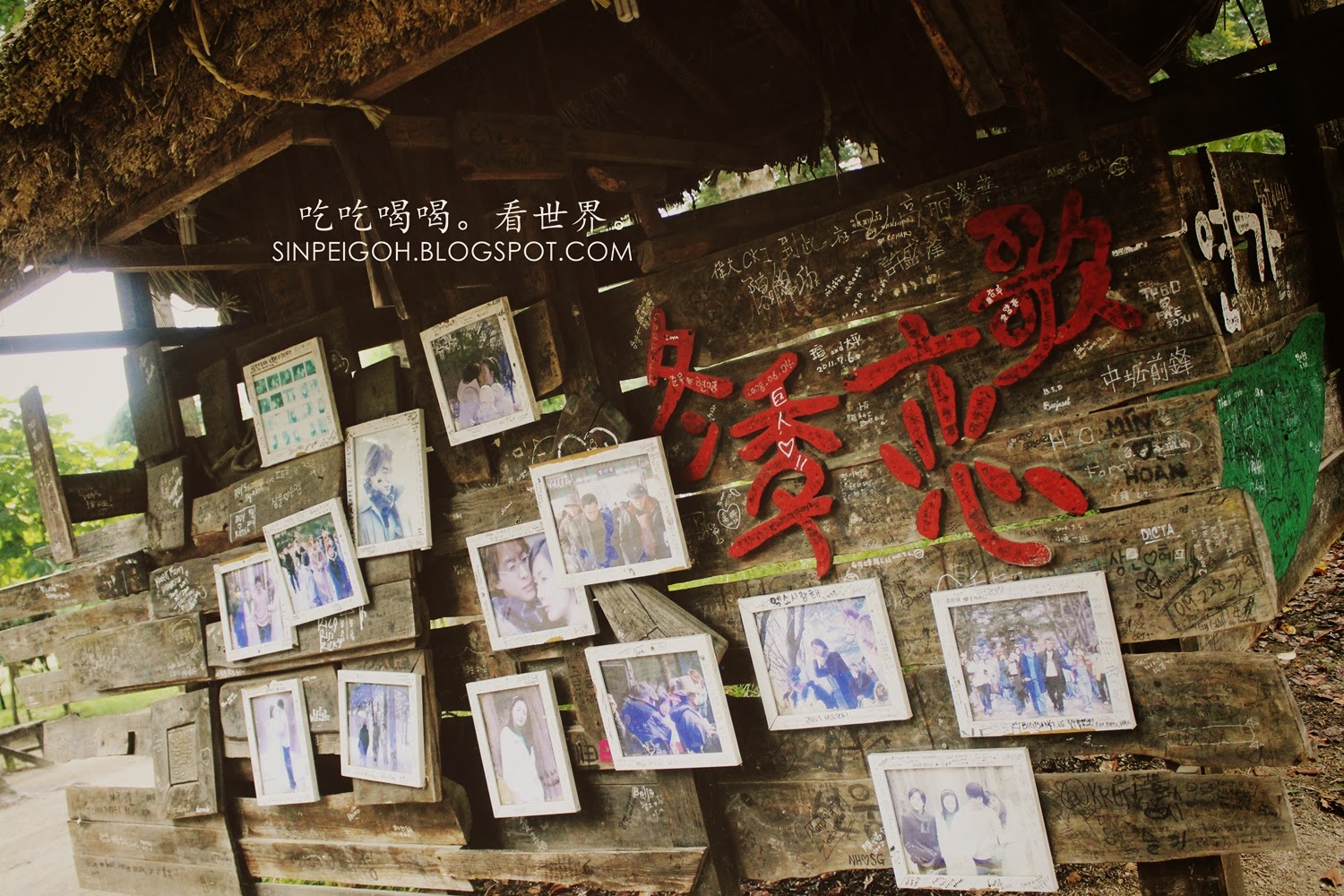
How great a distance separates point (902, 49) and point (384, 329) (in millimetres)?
2795

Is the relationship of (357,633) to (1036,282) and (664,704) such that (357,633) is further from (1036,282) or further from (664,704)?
(1036,282)

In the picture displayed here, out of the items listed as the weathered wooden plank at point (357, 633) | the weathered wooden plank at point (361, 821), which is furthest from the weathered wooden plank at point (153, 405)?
the weathered wooden plank at point (361, 821)

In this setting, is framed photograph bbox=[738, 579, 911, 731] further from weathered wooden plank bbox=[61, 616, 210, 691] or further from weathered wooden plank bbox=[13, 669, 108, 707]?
weathered wooden plank bbox=[13, 669, 108, 707]

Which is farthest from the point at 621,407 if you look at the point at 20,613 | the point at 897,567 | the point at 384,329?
the point at 20,613

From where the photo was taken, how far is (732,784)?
3.57 m

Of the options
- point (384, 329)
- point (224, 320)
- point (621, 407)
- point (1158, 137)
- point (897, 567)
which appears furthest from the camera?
point (224, 320)

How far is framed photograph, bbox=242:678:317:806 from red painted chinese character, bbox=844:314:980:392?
3.18m

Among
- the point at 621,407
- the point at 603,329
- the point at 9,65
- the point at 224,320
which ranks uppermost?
the point at 9,65

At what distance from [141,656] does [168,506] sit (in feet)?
2.95

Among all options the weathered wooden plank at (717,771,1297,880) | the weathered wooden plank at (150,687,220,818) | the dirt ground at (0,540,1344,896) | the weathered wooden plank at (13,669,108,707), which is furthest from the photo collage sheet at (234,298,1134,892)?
the weathered wooden plank at (13,669,108,707)

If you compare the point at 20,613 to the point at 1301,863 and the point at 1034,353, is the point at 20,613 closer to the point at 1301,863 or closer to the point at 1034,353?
the point at 1034,353

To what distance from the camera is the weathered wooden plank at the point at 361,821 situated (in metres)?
4.01

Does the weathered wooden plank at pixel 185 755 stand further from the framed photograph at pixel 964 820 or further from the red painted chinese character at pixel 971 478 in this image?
the red painted chinese character at pixel 971 478

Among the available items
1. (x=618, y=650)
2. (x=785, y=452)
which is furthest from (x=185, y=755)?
(x=785, y=452)
